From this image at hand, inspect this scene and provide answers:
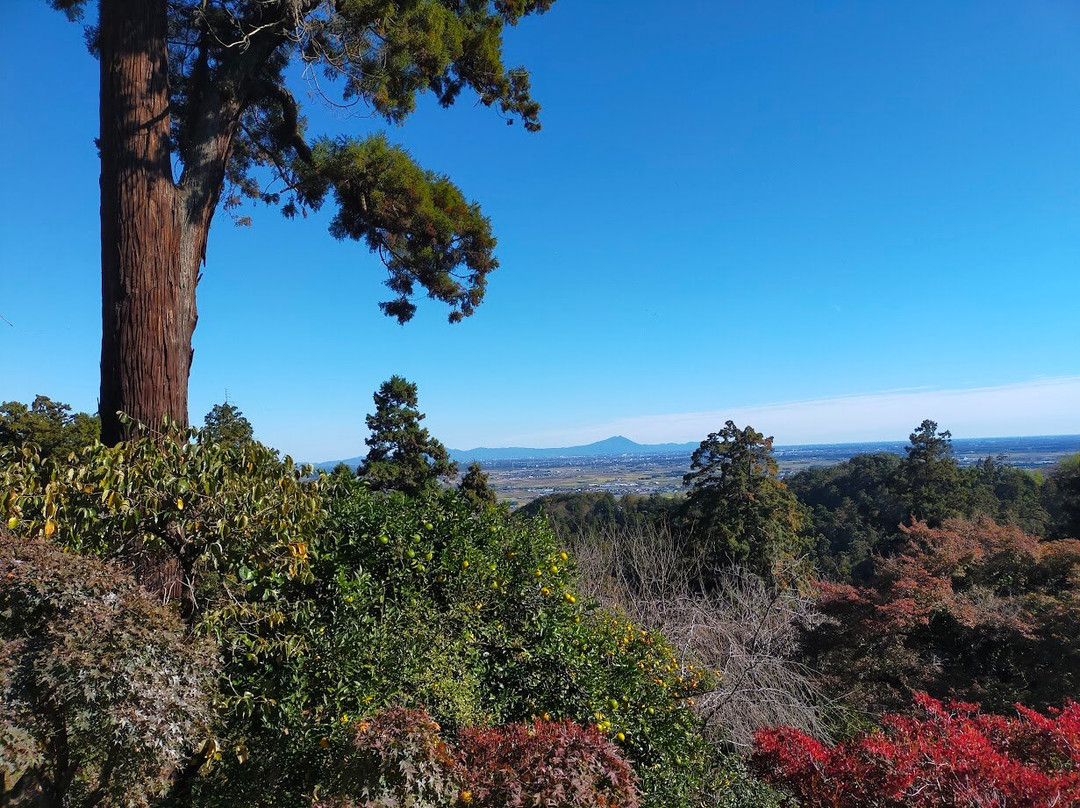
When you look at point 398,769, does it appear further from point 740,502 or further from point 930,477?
point 930,477

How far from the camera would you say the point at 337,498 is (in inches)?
124

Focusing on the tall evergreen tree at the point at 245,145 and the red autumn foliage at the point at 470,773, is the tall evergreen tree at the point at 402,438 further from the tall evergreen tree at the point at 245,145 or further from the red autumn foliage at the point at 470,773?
the red autumn foliage at the point at 470,773

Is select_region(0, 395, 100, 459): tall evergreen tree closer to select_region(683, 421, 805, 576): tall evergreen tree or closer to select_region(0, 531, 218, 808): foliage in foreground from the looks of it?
select_region(0, 531, 218, 808): foliage in foreground

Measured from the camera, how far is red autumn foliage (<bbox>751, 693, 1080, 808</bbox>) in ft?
8.24

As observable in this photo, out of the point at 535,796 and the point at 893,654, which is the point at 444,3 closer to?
the point at 535,796

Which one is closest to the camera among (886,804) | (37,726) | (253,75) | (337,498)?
(37,726)

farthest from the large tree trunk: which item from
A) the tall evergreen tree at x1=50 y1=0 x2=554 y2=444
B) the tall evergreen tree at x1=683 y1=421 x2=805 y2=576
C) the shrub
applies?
the tall evergreen tree at x1=683 y1=421 x2=805 y2=576

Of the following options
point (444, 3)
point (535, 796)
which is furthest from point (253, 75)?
point (535, 796)

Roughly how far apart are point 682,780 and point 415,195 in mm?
4544

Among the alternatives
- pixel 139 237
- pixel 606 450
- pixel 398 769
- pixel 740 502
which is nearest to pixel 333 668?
pixel 398 769

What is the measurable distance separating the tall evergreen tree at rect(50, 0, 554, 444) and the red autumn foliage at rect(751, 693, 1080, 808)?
4.25 meters

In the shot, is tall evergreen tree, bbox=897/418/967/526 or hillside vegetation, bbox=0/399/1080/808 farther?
tall evergreen tree, bbox=897/418/967/526

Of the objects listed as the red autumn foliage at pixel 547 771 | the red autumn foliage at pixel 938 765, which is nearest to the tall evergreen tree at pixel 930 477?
the red autumn foliage at pixel 938 765

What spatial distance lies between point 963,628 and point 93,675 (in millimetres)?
9648
